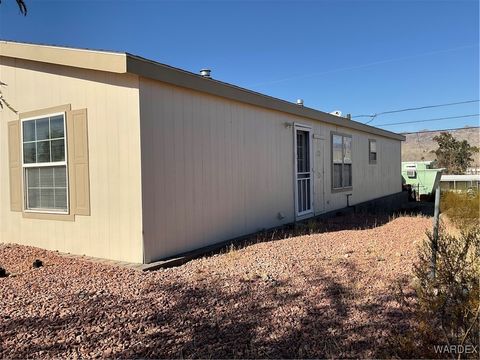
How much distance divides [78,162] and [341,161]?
294 inches

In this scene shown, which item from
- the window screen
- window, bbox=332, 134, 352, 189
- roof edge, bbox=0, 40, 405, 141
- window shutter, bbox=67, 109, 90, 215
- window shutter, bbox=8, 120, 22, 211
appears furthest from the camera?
window, bbox=332, 134, 352, 189

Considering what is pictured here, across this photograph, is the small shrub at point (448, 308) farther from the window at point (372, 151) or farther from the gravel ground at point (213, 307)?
the window at point (372, 151)

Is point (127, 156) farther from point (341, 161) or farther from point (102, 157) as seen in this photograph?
point (341, 161)

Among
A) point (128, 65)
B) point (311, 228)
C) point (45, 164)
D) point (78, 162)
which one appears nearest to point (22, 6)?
point (128, 65)

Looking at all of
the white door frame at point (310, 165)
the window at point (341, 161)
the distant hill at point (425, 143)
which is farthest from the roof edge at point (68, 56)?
the distant hill at point (425, 143)

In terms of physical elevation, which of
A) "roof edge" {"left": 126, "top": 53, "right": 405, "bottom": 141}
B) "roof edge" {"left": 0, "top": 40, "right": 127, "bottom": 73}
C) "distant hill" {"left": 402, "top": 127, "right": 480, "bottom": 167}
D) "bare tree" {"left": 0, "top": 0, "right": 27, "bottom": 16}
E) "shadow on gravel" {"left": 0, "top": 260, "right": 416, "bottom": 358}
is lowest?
"shadow on gravel" {"left": 0, "top": 260, "right": 416, "bottom": 358}

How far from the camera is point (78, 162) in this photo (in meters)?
5.65

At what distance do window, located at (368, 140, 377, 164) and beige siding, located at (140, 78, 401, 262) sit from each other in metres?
4.80

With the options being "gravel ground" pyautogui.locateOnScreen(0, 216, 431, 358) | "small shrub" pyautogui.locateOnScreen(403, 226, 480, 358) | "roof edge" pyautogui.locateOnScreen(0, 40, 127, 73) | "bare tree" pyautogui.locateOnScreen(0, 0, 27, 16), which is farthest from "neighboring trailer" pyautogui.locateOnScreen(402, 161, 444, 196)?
"bare tree" pyautogui.locateOnScreen(0, 0, 27, 16)

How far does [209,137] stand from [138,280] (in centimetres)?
265

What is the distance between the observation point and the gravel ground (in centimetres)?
286

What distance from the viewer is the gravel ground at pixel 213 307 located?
9.38ft

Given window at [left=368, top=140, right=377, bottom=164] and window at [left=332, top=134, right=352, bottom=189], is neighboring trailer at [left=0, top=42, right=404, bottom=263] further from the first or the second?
window at [left=368, top=140, right=377, bottom=164]

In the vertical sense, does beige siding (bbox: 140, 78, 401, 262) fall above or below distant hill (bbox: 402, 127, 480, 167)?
below
